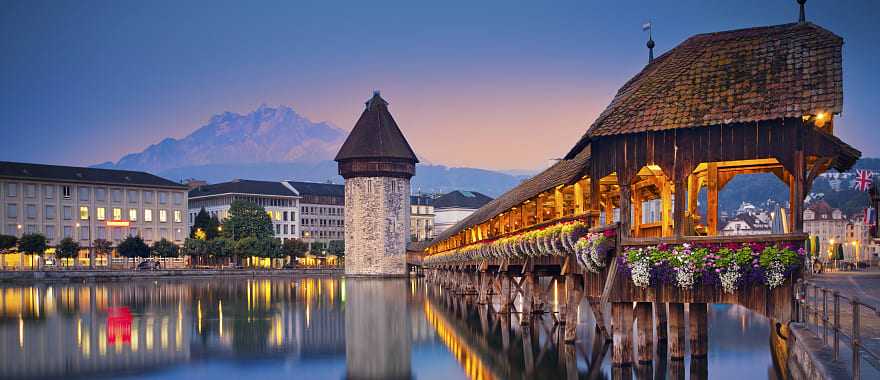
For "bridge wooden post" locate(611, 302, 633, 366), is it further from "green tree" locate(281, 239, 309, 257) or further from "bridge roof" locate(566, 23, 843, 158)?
"green tree" locate(281, 239, 309, 257)

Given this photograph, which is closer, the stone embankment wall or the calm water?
the calm water

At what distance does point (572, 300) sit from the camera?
2483cm

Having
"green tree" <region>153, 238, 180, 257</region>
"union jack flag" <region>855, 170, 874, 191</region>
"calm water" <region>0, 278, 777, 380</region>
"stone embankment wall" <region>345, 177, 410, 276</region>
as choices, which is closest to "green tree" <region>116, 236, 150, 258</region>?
"green tree" <region>153, 238, 180, 257</region>

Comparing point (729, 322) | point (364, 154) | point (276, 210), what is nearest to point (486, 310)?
point (729, 322)

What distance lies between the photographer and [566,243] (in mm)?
21109

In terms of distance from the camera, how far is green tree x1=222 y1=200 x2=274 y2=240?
118938 mm

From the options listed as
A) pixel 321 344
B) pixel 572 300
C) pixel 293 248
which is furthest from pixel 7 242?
pixel 572 300

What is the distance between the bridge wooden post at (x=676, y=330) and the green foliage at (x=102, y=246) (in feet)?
330

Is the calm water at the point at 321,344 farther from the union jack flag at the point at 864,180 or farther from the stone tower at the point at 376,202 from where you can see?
the stone tower at the point at 376,202

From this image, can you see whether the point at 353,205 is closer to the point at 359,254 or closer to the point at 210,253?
the point at 359,254

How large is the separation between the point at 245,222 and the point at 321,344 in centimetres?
9288

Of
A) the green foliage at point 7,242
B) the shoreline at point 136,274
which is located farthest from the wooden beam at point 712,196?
the green foliage at point 7,242

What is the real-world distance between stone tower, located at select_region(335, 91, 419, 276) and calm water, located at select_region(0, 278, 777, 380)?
4579 cm

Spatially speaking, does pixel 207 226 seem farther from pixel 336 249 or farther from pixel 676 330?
pixel 676 330
